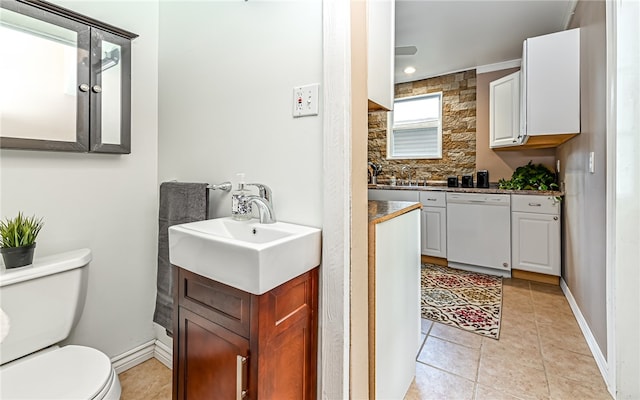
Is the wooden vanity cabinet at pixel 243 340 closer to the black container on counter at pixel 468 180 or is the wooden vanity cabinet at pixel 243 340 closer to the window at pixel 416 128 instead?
the black container on counter at pixel 468 180

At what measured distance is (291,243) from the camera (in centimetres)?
88

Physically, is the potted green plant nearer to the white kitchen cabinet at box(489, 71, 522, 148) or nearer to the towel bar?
the towel bar

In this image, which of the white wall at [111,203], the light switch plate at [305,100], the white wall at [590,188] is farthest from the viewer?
the white wall at [590,188]

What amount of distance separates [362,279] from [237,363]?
1.60ft

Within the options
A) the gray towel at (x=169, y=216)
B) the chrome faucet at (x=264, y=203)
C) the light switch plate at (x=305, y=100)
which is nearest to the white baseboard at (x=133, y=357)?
the gray towel at (x=169, y=216)

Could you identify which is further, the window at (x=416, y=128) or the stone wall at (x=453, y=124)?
the window at (x=416, y=128)

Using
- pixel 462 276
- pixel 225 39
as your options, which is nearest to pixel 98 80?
pixel 225 39

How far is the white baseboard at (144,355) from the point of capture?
1.59 meters

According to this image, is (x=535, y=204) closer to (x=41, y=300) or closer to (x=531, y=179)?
(x=531, y=179)

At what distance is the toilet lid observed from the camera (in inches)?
Answer: 36.5

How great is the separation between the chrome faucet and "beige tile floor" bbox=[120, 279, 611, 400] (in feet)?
3.59

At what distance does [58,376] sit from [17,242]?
539 millimetres

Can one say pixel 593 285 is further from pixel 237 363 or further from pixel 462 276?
pixel 237 363

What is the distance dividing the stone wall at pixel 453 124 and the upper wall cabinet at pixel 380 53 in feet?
8.70
